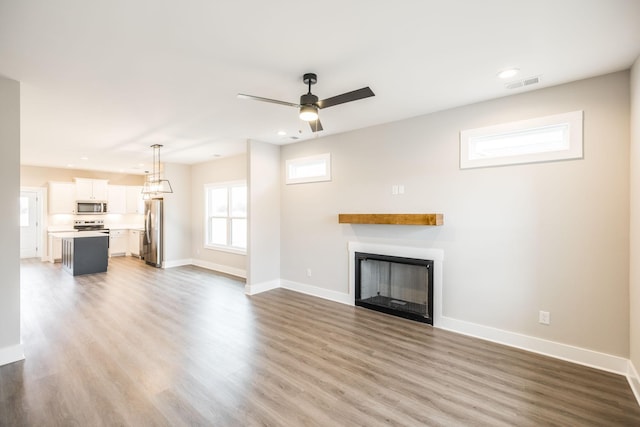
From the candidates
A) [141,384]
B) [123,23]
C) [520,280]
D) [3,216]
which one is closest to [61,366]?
[141,384]

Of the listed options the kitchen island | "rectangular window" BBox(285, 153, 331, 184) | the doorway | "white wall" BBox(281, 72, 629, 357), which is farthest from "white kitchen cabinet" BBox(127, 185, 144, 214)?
"white wall" BBox(281, 72, 629, 357)

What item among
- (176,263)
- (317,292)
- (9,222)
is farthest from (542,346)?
(176,263)

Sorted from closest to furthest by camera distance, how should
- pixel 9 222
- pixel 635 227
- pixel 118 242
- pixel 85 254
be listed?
pixel 635 227 → pixel 9 222 → pixel 85 254 → pixel 118 242

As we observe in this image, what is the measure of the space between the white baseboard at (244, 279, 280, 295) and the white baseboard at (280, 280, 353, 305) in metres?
0.12

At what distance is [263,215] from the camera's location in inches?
217

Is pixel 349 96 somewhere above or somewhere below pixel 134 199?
above

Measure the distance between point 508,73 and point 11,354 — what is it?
17.9 ft

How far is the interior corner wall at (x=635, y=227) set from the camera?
247cm

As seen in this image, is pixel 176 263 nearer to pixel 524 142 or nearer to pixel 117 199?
pixel 117 199

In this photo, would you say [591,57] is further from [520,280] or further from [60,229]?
[60,229]

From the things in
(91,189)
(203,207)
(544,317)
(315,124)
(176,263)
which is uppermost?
(315,124)

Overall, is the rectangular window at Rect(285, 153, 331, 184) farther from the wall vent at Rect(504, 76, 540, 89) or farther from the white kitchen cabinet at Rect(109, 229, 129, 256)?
the white kitchen cabinet at Rect(109, 229, 129, 256)

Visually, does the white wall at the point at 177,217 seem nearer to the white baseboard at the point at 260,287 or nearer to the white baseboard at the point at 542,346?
the white baseboard at the point at 260,287

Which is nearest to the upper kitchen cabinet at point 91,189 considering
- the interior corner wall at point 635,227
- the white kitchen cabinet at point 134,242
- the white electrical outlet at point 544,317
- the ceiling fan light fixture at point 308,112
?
the white kitchen cabinet at point 134,242
